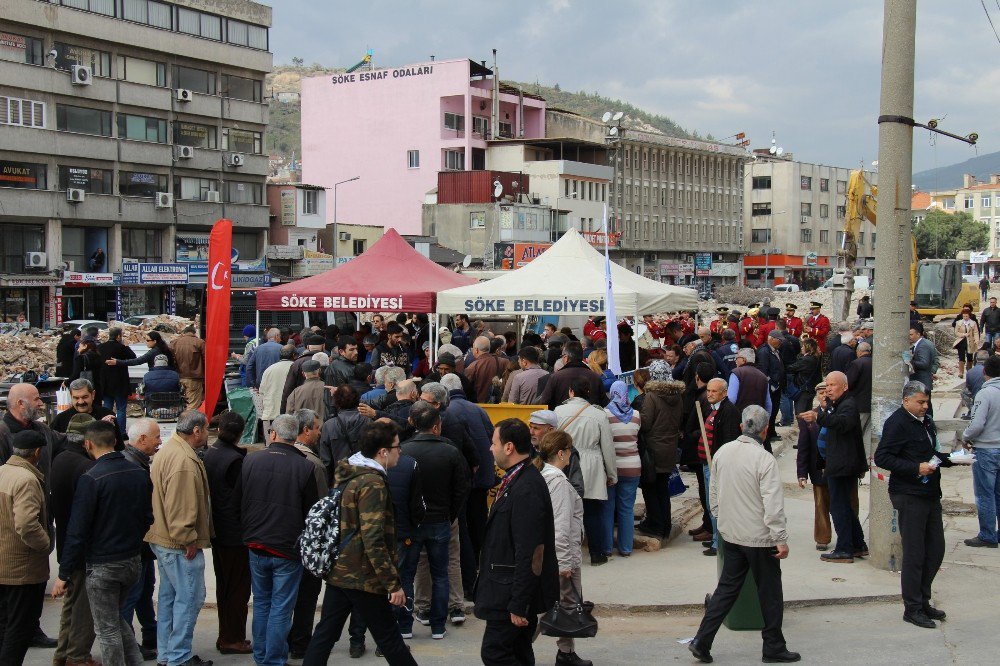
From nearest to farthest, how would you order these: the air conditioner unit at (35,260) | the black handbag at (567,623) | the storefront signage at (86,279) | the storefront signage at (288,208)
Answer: the black handbag at (567,623), the air conditioner unit at (35,260), the storefront signage at (86,279), the storefront signage at (288,208)

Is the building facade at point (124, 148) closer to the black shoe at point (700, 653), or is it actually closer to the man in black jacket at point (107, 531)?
the man in black jacket at point (107, 531)

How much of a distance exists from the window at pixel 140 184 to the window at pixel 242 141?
510 centimetres

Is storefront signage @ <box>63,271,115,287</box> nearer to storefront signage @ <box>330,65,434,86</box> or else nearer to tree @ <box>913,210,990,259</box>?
storefront signage @ <box>330,65,434,86</box>

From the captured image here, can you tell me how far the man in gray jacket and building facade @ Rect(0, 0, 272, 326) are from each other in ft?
143

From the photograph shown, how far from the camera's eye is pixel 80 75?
48531 millimetres

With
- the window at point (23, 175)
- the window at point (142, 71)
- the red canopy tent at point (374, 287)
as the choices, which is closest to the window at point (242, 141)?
the window at point (142, 71)

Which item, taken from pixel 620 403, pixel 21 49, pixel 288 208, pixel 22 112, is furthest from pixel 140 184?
pixel 620 403

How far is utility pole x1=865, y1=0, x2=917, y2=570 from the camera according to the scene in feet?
29.5

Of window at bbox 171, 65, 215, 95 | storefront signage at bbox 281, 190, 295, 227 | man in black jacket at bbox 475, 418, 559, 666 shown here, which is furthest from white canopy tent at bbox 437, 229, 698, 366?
storefront signage at bbox 281, 190, 295, 227

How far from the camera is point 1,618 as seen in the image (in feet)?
22.1

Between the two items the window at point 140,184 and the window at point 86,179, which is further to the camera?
the window at point 140,184

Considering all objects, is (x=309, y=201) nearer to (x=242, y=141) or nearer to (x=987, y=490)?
(x=242, y=141)

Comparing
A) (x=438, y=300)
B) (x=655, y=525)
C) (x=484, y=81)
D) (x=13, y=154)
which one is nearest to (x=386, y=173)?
(x=484, y=81)

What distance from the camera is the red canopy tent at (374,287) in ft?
54.5
